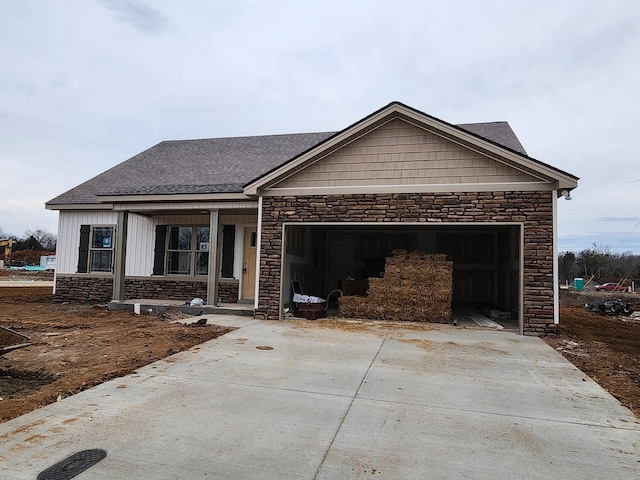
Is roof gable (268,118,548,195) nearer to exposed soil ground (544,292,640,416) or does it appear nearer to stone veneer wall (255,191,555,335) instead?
stone veneer wall (255,191,555,335)

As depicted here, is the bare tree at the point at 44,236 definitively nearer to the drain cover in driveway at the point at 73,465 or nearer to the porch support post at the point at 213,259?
the porch support post at the point at 213,259

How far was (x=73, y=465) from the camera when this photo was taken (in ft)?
9.27

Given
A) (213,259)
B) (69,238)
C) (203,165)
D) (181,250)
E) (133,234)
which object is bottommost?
(213,259)

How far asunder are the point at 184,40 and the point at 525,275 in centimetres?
1223

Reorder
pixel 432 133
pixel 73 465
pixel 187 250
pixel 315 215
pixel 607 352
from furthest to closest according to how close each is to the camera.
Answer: pixel 187 250 < pixel 315 215 < pixel 432 133 < pixel 607 352 < pixel 73 465

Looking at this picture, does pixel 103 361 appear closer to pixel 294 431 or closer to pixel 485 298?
pixel 294 431

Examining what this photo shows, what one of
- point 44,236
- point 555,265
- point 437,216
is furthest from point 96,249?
point 44,236

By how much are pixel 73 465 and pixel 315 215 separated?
7347 millimetres

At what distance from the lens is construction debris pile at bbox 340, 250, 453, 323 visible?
9.89 metres

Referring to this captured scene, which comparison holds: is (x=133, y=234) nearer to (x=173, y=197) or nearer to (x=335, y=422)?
(x=173, y=197)

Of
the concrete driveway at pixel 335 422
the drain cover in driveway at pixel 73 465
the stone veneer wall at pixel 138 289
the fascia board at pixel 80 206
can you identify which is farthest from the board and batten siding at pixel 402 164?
the drain cover in driveway at pixel 73 465

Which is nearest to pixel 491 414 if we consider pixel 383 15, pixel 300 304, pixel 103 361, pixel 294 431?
pixel 294 431

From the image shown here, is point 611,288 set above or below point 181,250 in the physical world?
below

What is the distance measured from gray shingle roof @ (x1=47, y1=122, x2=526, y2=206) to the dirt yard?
146 inches
